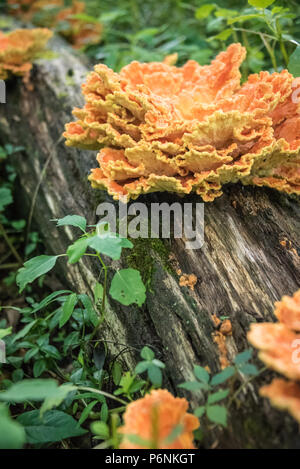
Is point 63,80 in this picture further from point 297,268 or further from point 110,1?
point 110,1

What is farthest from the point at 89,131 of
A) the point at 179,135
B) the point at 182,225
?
the point at 182,225

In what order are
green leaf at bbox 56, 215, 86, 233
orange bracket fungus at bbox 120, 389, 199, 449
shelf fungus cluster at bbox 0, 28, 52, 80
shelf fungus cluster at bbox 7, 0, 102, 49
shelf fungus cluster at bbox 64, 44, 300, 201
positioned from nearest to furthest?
orange bracket fungus at bbox 120, 389, 199, 449 → green leaf at bbox 56, 215, 86, 233 → shelf fungus cluster at bbox 64, 44, 300, 201 → shelf fungus cluster at bbox 0, 28, 52, 80 → shelf fungus cluster at bbox 7, 0, 102, 49

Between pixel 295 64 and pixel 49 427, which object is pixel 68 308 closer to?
pixel 49 427

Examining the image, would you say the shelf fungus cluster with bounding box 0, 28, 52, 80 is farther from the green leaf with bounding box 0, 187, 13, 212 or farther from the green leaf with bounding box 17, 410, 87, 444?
the green leaf with bounding box 17, 410, 87, 444

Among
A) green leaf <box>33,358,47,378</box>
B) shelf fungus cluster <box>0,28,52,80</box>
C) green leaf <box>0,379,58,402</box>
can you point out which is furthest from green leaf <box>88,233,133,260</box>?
shelf fungus cluster <box>0,28,52,80</box>

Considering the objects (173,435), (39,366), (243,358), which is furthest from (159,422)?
(39,366)

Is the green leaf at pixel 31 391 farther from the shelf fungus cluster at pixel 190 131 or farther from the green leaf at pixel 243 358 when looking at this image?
the shelf fungus cluster at pixel 190 131

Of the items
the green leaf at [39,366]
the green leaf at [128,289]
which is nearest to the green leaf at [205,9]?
the green leaf at [128,289]
